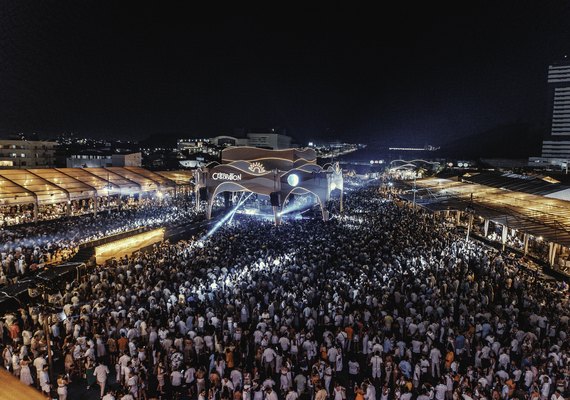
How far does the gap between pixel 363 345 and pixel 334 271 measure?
14.0ft

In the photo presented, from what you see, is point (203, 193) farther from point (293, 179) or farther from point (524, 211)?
point (524, 211)

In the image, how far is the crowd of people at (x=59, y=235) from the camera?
49.4 feet

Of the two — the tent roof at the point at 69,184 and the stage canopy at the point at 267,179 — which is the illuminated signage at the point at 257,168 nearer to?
the stage canopy at the point at 267,179

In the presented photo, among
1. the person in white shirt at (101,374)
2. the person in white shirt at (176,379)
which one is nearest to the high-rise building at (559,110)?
the person in white shirt at (176,379)

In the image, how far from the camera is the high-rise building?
98562mm

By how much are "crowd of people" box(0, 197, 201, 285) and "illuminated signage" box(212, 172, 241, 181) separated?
3.96 m

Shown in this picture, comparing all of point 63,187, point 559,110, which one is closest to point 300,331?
point 63,187

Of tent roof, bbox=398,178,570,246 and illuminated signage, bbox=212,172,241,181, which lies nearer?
tent roof, bbox=398,178,570,246

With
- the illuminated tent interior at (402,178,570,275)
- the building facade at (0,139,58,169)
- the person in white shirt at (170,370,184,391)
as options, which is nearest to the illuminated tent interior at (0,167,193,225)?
the person in white shirt at (170,370,184,391)

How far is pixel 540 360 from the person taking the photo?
798 cm

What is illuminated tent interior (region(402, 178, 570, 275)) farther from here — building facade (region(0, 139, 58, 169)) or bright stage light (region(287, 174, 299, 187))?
building facade (region(0, 139, 58, 169))

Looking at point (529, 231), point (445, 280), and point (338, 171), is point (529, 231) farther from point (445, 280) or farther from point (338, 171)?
point (338, 171)

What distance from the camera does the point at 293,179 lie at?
75.1ft

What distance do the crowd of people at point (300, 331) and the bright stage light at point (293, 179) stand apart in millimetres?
8570
